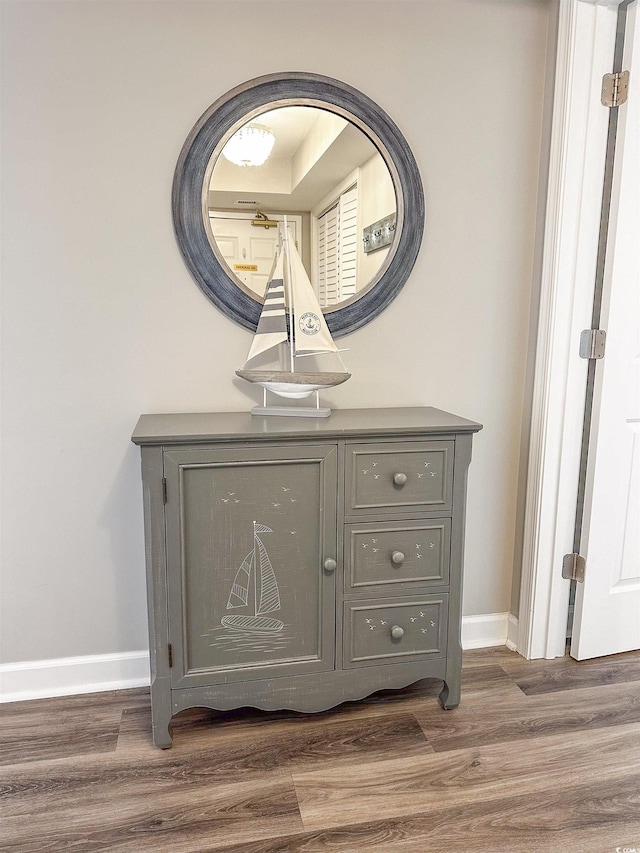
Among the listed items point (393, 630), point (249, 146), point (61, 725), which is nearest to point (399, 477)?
point (393, 630)

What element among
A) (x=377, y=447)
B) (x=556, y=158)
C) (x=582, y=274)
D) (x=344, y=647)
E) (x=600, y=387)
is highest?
(x=556, y=158)

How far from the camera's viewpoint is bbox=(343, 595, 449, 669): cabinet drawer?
6.02 feet

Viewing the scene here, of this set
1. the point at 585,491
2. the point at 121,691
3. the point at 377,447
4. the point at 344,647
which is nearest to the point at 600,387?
the point at 585,491

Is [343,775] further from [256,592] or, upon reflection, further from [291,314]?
[291,314]

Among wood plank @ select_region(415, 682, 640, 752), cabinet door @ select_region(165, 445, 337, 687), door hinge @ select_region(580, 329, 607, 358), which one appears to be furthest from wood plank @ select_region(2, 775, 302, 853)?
door hinge @ select_region(580, 329, 607, 358)

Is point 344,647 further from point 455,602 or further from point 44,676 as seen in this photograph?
point 44,676

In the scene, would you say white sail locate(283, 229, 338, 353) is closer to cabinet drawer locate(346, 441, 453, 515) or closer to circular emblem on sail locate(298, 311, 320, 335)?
circular emblem on sail locate(298, 311, 320, 335)

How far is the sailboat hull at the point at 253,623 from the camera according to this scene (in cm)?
175

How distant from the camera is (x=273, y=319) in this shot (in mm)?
1936

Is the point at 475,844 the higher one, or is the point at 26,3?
the point at 26,3

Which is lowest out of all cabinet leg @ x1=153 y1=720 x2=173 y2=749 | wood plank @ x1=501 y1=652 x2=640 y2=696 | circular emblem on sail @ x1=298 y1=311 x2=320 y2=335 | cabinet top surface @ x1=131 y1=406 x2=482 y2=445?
wood plank @ x1=501 y1=652 x2=640 y2=696

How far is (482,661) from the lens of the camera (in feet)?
7.35

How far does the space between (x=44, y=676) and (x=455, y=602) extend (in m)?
1.33

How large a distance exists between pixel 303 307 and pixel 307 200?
0.33 metres
